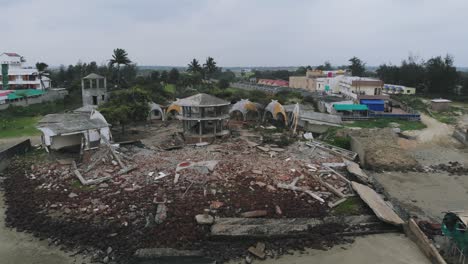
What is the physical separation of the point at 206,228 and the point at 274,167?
254 inches

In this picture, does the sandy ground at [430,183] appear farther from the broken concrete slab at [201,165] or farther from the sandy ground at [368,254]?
the broken concrete slab at [201,165]

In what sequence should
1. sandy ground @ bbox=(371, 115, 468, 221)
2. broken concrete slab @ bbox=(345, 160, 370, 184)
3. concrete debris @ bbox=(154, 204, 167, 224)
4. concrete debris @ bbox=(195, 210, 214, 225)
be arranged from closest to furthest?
concrete debris @ bbox=(195, 210, 214, 225) → concrete debris @ bbox=(154, 204, 167, 224) → sandy ground @ bbox=(371, 115, 468, 221) → broken concrete slab @ bbox=(345, 160, 370, 184)

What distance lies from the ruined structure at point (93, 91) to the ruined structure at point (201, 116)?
15.3m

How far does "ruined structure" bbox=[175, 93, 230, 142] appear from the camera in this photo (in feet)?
80.3

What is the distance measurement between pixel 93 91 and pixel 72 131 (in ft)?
56.6

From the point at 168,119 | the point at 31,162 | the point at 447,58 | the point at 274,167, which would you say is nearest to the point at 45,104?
the point at 168,119

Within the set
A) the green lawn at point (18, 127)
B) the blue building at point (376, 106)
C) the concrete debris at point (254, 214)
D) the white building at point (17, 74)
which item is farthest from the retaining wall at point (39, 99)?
the blue building at point (376, 106)

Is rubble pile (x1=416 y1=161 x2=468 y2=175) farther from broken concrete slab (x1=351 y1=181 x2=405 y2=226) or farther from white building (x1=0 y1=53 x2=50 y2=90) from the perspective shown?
white building (x1=0 y1=53 x2=50 y2=90)

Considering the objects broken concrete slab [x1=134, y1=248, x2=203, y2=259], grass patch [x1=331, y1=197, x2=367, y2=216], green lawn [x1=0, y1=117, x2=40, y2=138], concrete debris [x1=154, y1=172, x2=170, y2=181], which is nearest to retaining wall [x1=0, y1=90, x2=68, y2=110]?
green lawn [x1=0, y1=117, x2=40, y2=138]

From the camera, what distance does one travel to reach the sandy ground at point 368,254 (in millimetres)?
11891

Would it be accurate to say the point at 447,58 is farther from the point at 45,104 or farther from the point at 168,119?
the point at 45,104

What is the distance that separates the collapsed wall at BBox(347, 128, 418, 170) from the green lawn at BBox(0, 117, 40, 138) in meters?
26.3

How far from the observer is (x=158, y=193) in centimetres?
1584

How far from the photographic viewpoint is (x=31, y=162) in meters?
20.5
